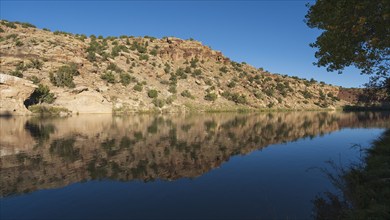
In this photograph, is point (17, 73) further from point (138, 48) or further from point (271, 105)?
point (271, 105)

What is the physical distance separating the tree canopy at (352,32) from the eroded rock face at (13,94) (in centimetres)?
4946

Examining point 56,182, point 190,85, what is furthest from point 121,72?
point 56,182

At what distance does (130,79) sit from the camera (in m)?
72.1

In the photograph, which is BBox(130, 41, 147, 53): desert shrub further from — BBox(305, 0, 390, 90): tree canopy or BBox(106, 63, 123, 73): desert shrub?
BBox(305, 0, 390, 90): tree canopy

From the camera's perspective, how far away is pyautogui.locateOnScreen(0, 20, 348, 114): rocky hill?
5712cm

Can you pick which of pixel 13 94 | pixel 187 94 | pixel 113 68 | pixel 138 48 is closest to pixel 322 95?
pixel 187 94

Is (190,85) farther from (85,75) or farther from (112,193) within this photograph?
(112,193)

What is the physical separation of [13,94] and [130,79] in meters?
27.4

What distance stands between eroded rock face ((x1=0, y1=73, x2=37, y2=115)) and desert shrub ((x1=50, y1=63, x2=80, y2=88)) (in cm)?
866

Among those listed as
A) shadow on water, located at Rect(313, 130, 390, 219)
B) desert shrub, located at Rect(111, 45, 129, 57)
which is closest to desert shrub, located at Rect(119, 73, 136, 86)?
desert shrub, located at Rect(111, 45, 129, 57)

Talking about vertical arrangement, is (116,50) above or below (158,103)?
above

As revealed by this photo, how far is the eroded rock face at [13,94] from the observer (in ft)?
160

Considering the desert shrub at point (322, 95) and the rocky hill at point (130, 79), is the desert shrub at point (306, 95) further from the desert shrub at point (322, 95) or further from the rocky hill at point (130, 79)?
the desert shrub at point (322, 95)

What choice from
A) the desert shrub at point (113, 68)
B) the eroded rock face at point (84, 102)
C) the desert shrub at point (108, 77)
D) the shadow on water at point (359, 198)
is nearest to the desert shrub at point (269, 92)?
the desert shrub at point (113, 68)
